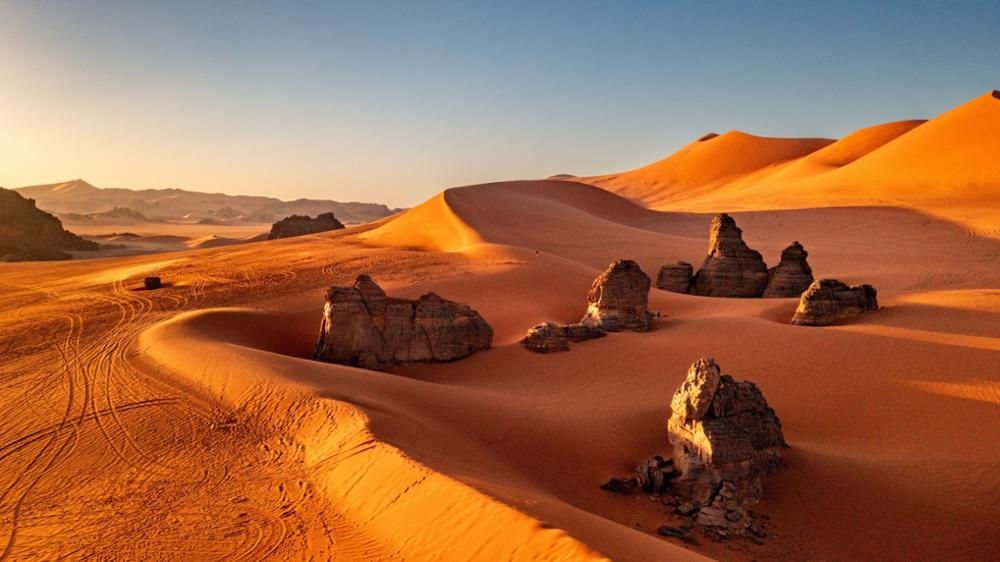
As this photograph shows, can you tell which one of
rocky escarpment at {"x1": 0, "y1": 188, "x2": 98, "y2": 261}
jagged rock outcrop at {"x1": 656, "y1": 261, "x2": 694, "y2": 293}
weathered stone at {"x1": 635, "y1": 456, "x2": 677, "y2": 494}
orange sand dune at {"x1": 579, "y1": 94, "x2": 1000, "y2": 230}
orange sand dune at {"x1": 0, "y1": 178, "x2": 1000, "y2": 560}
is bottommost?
weathered stone at {"x1": 635, "y1": 456, "x2": 677, "y2": 494}

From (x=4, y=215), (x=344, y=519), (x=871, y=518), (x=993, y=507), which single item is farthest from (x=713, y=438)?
(x=4, y=215)

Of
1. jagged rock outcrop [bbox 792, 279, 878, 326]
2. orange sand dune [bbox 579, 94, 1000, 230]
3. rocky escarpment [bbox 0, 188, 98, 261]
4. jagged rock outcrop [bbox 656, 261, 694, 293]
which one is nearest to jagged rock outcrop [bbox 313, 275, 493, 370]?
jagged rock outcrop [bbox 792, 279, 878, 326]

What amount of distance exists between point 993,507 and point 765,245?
2989 cm

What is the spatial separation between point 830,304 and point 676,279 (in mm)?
7484

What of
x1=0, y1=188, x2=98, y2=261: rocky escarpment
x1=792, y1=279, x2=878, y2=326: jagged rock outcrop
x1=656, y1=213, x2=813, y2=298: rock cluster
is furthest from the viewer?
x1=0, y1=188, x2=98, y2=261: rocky escarpment

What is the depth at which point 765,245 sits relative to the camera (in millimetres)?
35750

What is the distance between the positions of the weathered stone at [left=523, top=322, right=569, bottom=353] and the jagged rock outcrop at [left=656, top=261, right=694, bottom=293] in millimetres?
8677

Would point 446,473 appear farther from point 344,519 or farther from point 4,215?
point 4,215

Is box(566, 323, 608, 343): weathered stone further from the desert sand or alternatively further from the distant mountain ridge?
the distant mountain ridge

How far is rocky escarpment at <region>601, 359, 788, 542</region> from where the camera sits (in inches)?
316

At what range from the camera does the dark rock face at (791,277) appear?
67.2 ft

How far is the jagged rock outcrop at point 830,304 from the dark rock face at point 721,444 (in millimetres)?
7378

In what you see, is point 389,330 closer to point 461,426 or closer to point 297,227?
point 461,426

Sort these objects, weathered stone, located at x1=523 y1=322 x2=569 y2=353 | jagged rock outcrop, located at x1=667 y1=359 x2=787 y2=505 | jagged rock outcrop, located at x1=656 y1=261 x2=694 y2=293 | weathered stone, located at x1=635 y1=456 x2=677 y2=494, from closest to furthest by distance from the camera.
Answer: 1. jagged rock outcrop, located at x1=667 y1=359 x2=787 y2=505
2. weathered stone, located at x1=635 y1=456 x2=677 y2=494
3. weathered stone, located at x1=523 y1=322 x2=569 y2=353
4. jagged rock outcrop, located at x1=656 y1=261 x2=694 y2=293
